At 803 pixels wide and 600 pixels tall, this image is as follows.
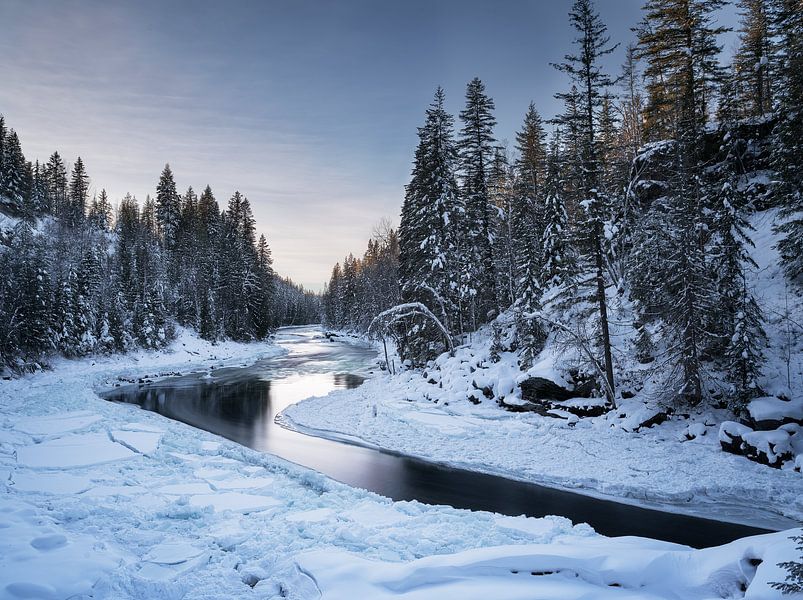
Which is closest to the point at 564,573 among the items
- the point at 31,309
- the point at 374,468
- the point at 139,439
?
the point at 374,468

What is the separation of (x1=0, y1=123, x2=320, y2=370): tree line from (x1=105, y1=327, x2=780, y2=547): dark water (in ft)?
32.6

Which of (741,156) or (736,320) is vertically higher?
(741,156)

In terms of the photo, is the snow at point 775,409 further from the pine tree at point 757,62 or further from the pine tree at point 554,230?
the pine tree at point 757,62

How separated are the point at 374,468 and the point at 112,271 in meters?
58.7

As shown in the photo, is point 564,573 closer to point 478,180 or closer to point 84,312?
point 478,180

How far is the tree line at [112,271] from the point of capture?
1307 inches

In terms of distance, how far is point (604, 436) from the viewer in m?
15.5

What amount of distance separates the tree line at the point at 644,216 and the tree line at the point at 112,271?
94.4ft

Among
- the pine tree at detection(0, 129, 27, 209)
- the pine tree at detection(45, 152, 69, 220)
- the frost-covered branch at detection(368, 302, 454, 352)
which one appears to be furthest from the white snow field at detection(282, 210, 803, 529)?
the pine tree at detection(45, 152, 69, 220)

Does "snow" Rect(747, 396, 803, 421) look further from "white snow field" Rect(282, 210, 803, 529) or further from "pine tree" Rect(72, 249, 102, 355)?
"pine tree" Rect(72, 249, 102, 355)

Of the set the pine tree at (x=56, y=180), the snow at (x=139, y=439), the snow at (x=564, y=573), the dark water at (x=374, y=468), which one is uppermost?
the pine tree at (x=56, y=180)


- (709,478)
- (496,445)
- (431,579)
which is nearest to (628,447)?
(709,478)

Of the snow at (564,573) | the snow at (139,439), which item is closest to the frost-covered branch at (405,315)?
the snow at (139,439)

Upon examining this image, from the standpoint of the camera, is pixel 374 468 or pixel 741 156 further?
pixel 741 156
